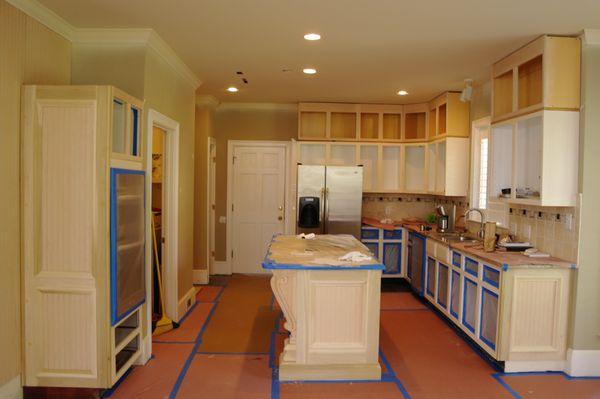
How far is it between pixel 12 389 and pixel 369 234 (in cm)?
450

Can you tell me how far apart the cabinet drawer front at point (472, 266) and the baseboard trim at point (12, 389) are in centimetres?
362

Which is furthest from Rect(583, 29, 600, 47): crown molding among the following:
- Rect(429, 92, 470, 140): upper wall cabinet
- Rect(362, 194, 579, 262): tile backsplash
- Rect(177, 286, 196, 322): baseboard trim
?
Rect(177, 286, 196, 322): baseboard trim

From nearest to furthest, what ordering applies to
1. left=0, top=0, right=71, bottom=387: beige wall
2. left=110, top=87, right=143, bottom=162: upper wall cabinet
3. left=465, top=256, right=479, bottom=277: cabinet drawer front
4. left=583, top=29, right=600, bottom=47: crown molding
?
left=0, top=0, right=71, bottom=387: beige wall, left=110, top=87, right=143, bottom=162: upper wall cabinet, left=583, top=29, right=600, bottom=47: crown molding, left=465, top=256, right=479, bottom=277: cabinet drawer front

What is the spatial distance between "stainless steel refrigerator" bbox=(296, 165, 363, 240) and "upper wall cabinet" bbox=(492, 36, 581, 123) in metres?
2.41

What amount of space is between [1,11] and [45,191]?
1.14 meters

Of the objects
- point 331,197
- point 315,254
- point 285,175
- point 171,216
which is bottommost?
point 315,254

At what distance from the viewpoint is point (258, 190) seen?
687cm

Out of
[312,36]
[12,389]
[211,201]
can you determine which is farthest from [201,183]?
[12,389]

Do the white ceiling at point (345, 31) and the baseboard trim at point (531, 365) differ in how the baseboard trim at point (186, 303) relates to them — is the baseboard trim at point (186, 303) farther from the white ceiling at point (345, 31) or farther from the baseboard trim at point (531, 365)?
the baseboard trim at point (531, 365)

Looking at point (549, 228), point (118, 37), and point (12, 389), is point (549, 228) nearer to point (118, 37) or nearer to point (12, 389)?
point (118, 37)

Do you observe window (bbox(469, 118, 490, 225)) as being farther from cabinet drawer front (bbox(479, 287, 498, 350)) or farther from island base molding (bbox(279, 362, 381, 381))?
island base molding (bbox(279, 362, 381, 381))

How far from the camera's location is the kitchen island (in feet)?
10.8

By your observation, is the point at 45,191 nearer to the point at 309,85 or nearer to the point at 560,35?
the point at 309,85

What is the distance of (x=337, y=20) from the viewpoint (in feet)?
10.6
